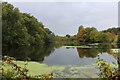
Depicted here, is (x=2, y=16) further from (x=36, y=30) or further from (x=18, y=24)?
(x=36, y=30)

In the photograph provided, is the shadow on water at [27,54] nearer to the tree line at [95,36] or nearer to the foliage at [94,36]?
the tree line at [95,36]

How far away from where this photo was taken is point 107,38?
145 feet

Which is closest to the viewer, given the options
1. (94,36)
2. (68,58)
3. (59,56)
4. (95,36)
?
(68,58)

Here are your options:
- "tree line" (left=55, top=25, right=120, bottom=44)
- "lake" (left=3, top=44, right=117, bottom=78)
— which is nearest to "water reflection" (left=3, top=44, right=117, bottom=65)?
"lake" (left=3, top=44, right=117, bottom=78)

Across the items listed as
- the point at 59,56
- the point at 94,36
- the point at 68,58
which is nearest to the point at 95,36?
the point at 94,36

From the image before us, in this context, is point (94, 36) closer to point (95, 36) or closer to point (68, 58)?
point (95, 36)

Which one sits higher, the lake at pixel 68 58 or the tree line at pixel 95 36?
the tree line at pixel 95 36

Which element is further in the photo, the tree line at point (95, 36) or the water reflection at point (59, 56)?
the tree line at point (95, 36)

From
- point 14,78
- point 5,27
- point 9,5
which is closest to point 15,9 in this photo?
point 9,5

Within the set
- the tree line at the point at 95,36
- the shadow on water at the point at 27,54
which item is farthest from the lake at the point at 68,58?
the tree line at the point at 95,36

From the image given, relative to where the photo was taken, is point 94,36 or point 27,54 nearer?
point 27,54

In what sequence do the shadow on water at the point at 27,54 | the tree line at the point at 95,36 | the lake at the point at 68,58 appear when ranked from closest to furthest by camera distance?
the lake at the point at 68,58
the shadow on water at the point at 27,54
the tree line at the point at 95,36

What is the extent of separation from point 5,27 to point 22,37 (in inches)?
144

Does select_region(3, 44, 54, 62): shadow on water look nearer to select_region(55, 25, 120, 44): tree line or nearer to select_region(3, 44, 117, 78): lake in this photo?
select_region(3, 44, 117, 78): lake
